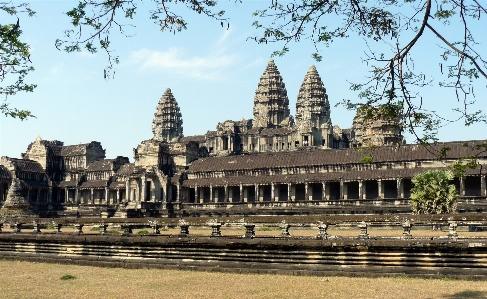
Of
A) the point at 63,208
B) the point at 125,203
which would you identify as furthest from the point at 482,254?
the point at 63,208

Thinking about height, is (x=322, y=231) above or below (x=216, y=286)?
above

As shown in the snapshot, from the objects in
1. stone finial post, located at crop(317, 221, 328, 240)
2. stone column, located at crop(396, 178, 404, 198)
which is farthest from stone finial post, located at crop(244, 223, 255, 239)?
stone column, located at crop(396, 178, 404, 198)

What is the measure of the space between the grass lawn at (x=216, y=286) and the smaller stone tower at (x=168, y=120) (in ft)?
366

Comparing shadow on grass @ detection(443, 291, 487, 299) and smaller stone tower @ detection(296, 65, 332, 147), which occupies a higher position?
smaller stone tower @ detection(296, 65, 332, 147)

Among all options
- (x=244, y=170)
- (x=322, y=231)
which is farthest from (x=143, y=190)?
(x=322, y=231)

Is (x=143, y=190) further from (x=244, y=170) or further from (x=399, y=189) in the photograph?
(x=399, y=189)

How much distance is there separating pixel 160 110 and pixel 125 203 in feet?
188

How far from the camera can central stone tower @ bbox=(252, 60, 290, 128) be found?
12338cm

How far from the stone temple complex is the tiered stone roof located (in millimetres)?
206

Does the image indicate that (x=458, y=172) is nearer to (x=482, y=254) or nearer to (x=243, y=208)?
(x=482, y=254)

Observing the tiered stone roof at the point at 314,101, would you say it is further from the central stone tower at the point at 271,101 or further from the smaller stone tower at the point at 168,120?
the smaller stone tower at the point at 168,120

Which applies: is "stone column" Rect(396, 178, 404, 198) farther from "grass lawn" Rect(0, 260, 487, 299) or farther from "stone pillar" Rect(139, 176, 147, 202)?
"grass lawn" Rect(0, 260, 487, 299)

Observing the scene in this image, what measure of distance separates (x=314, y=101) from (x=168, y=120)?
109 ft

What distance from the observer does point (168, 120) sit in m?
131
